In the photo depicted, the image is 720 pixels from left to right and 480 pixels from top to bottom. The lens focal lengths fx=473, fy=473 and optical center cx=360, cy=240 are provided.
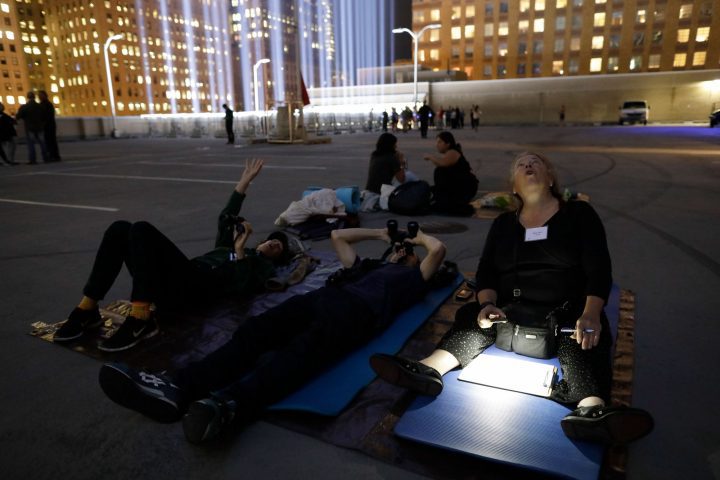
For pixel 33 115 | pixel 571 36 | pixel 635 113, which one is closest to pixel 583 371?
pixel 33 115

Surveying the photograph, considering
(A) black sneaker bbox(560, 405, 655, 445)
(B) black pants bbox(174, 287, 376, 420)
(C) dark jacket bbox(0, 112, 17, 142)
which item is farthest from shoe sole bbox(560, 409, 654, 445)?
(C) dark jacket bbox(0, 112, 17, 142)

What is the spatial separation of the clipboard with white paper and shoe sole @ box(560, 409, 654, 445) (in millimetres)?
357

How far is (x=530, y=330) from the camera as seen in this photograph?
9.17 feet

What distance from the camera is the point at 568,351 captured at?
2.52 metres

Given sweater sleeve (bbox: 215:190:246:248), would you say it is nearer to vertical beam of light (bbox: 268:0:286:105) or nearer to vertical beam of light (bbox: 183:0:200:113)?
vertical beam of light (bbox: 183:0:200:113)

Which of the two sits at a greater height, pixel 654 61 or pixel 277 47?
pixel 277 47

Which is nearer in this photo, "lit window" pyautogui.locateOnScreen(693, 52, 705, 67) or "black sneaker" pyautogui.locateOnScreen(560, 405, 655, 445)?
"black sneaker" pyautogui.locateOnScreen(560, 405, 655, 445)

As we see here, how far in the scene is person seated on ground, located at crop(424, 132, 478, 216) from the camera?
7598 mm

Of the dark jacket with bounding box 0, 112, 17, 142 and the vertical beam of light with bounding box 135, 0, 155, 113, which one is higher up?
the vertical beam of light with bounding box 135, 0, 155, 113

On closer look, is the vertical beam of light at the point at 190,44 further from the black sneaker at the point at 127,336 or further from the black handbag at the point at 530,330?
the black handbag at the point at 530,330

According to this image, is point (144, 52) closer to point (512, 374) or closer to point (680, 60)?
point (680, 60)

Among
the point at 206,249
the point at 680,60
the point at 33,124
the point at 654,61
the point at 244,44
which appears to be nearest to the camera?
the point at 206,249

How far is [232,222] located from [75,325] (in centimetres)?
149

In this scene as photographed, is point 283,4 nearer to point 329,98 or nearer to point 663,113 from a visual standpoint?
point 329,98
